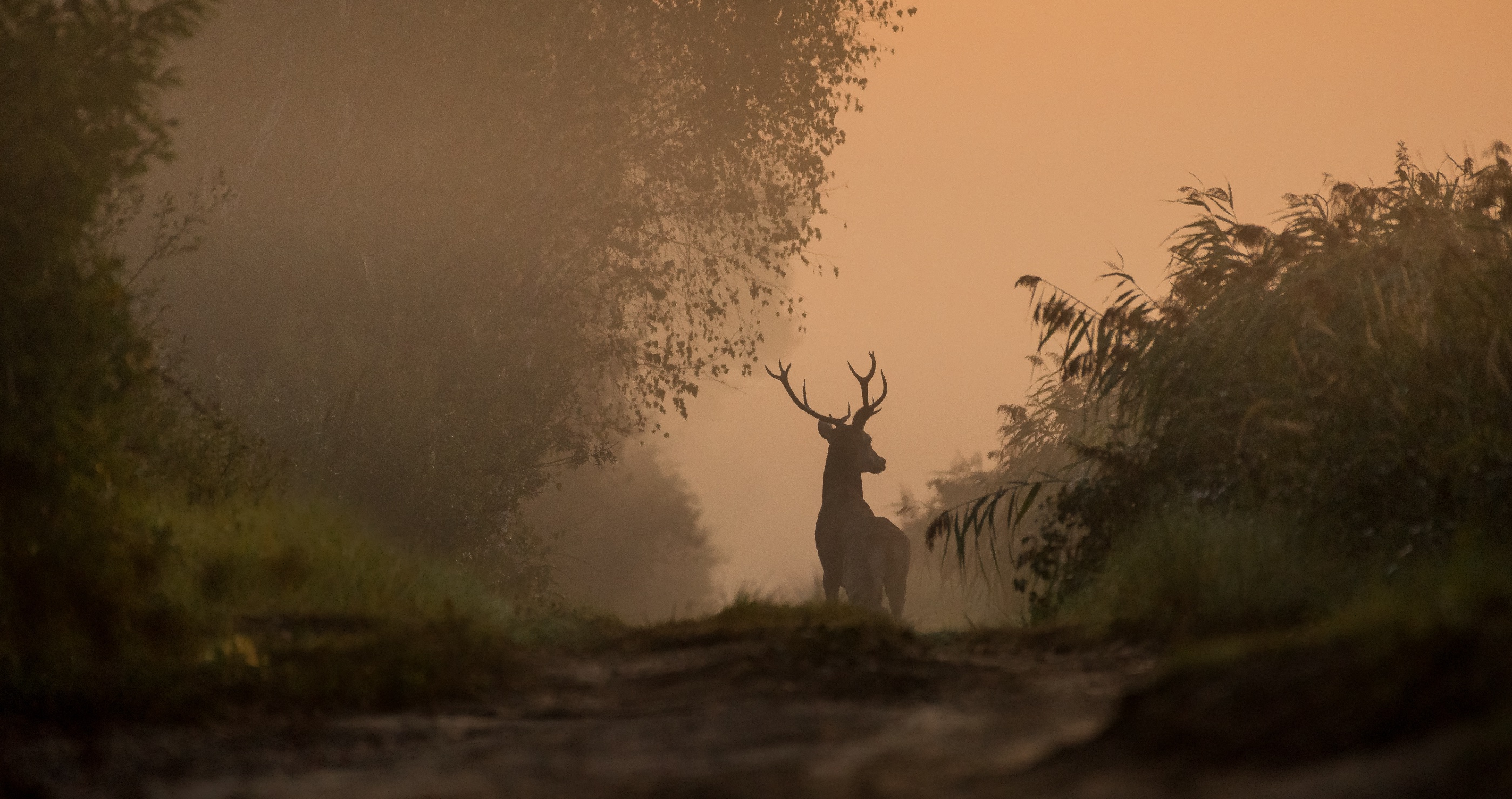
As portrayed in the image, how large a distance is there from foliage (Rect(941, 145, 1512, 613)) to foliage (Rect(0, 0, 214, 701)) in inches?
201

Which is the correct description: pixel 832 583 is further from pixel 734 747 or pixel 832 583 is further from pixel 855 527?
pixel 734 747

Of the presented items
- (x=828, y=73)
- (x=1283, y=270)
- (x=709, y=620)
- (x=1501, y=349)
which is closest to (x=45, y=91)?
(x=709, y=620)

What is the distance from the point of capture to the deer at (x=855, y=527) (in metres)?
12.6

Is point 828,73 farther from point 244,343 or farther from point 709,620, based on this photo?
point 709,620

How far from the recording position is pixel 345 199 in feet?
58.3

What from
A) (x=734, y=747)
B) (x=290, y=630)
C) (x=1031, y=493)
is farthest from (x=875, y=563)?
(x=734, y=747)

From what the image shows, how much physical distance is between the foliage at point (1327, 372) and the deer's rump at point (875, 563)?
311 centimetres

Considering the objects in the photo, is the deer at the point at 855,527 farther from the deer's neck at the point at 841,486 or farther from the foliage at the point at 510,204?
the foliage at the point at 510,204

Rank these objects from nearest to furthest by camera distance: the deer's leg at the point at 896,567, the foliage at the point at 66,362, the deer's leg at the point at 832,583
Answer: the foliage at the point at 66,362, the deer's leg at the point at 896,567, the deer's leg at the point at 832,583

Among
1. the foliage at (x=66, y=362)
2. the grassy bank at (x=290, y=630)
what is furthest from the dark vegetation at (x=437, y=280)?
the foliage at (x=66, y=362)

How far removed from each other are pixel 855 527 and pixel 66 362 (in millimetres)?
8748

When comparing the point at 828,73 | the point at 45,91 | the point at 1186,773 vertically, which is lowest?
the point at 1186,773

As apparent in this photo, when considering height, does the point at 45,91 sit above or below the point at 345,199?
below

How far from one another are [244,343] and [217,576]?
10949 mm
